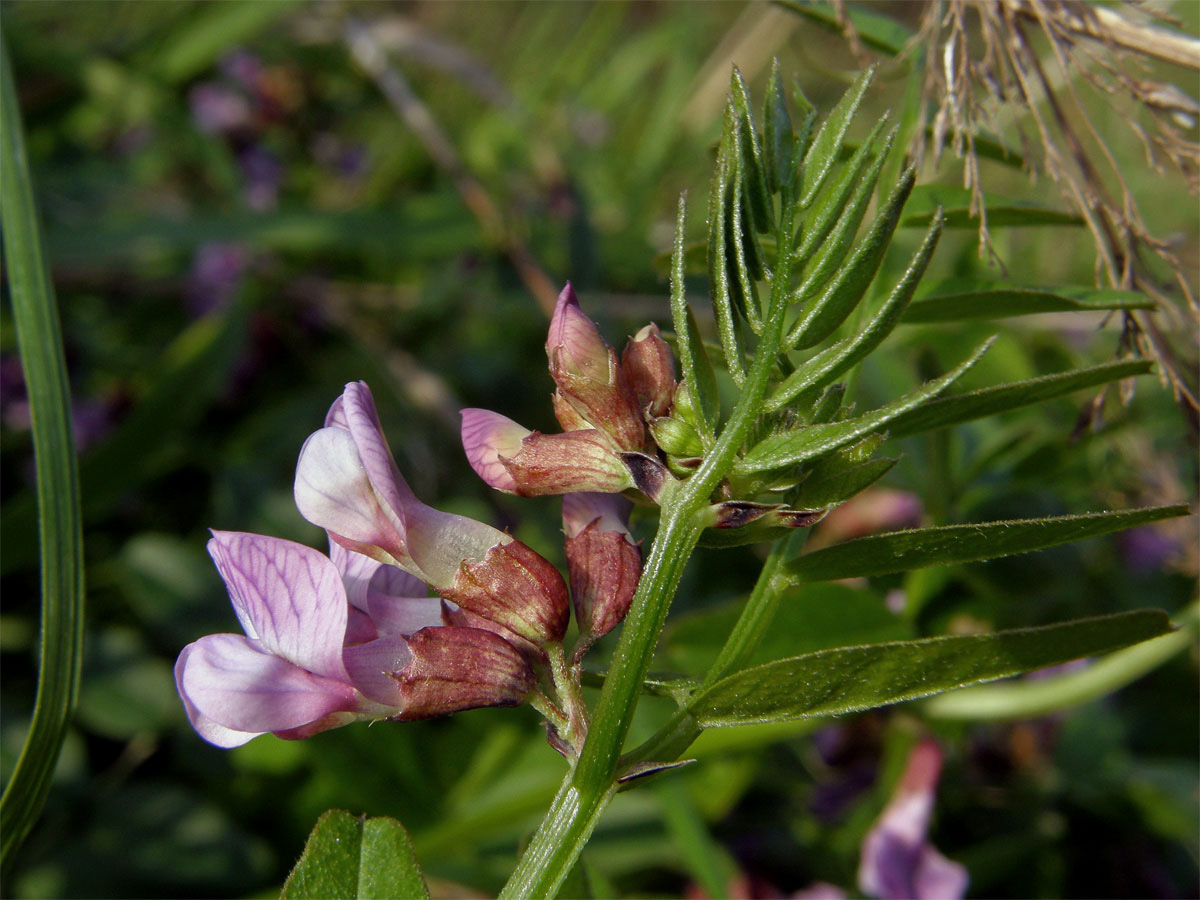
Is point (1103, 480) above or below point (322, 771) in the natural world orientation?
above

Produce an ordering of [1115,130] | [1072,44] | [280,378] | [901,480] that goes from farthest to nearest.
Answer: [1115,130] → [280,378] → [901,480] → [1072,44]

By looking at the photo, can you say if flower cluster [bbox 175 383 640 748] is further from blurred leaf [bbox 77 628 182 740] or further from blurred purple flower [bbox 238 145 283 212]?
blurred purple flower [bbox 238 145 283 212]

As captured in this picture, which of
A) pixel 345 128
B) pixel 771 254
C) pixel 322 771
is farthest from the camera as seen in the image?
pixel 345 128

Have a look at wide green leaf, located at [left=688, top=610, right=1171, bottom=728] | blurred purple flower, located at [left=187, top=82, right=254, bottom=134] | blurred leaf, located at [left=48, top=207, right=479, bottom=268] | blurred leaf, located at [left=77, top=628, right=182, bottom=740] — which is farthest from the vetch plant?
blurred purple flower, located at [left=187, top=82, right=254, bottom=134]

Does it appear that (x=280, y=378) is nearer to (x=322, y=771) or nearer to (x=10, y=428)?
(x=10, y=428)

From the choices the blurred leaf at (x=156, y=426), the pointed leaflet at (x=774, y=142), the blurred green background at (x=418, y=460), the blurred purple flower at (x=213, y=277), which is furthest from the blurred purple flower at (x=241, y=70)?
the pointed leaflet at (x=774, y=142)

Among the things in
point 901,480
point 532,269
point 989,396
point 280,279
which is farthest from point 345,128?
point 989,396

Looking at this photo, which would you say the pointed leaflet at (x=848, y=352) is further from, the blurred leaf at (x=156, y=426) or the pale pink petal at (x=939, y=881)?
the blurred leaf at (x=156, y=426)
